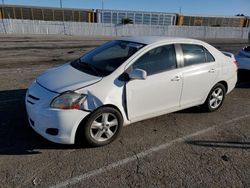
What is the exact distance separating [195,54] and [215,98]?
1.13m

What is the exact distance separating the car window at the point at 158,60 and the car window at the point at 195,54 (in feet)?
0.97

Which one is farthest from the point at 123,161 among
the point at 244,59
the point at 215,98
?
the point at 244,59

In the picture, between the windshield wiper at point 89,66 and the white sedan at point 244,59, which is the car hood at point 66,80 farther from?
the white sedan at point 244,59

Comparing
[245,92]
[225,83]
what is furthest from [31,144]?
[245,92]

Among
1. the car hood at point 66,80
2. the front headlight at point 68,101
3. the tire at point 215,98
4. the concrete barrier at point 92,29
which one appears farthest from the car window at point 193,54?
the concrete barrier at point 92,29

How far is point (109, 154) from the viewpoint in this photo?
3.37 m

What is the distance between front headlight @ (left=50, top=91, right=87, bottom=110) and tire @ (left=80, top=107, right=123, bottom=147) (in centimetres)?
26

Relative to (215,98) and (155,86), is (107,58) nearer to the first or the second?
(155,86)

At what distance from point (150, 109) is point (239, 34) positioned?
48.1 m

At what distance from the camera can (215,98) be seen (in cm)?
495

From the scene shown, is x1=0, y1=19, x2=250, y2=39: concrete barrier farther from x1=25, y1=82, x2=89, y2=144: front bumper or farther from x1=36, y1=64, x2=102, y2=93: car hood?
x1=25, y1=82, x2=89, y2=144: front bumper

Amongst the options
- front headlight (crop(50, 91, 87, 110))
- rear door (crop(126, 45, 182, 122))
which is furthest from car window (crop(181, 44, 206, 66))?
front headlight (crop(50, 91, 87, 110))

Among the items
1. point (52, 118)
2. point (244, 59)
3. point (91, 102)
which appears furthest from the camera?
point (244, 59)

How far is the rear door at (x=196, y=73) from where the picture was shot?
4262 mm
